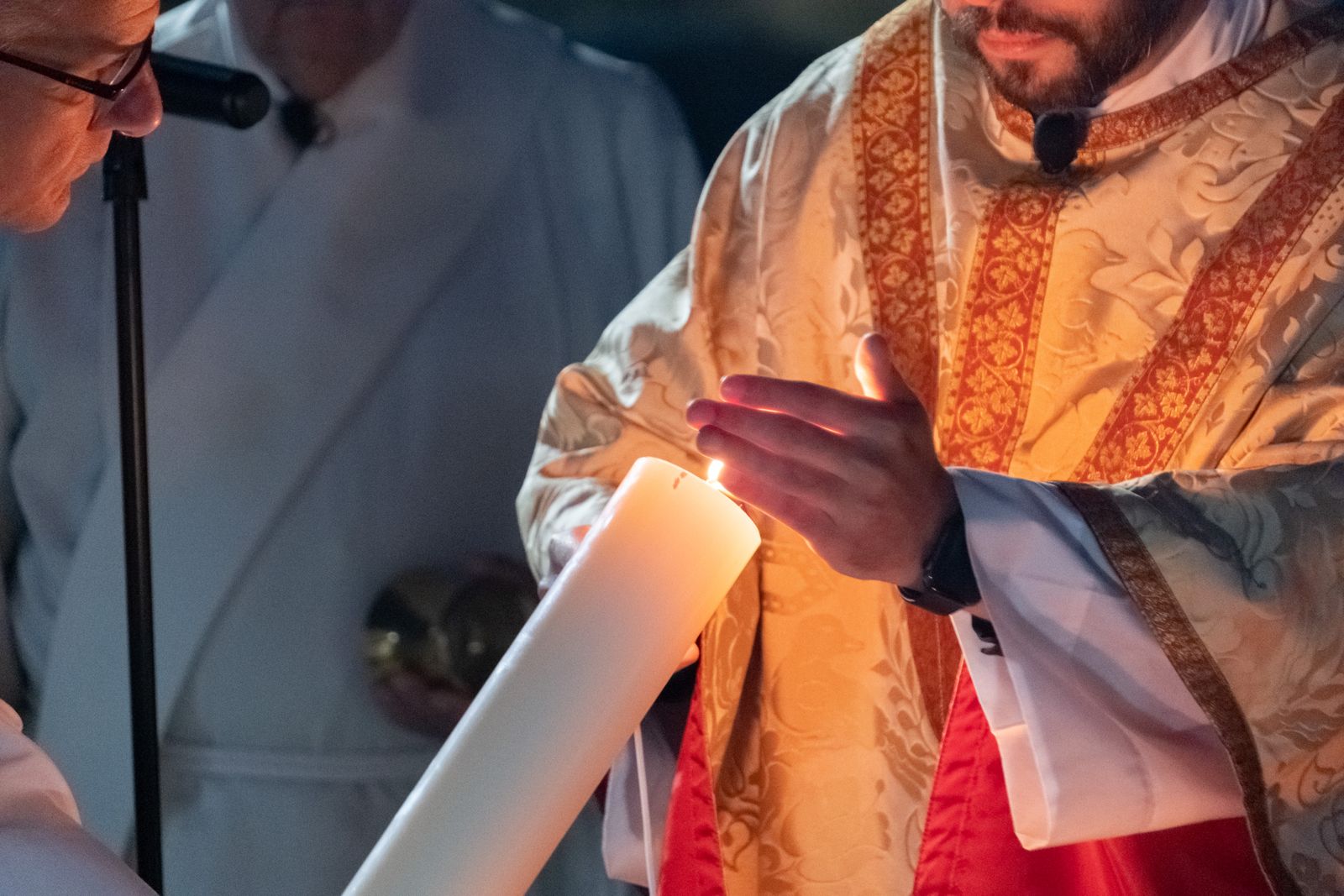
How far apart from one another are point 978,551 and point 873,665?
40 cm

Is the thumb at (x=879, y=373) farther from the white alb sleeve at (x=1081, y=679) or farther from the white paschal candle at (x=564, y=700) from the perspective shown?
the white paschal candle at (x=564, y=700)

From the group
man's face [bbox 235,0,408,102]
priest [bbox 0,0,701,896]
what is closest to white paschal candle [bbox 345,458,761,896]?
priest [bbox 0,0,701,896]

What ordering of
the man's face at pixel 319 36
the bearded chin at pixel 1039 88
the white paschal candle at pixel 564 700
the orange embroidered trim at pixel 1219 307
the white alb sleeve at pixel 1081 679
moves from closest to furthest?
the white paschal candle at pixel 564 700 < the white alb sleeve at pixel 1081 679 < the orange embroidered trim at pixel 1219 307 < the bearded chin at pixel 1039 88 < the man's face at pixel 319 36

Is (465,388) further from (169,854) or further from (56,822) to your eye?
(56,822)

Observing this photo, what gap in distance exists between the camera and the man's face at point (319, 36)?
2318 mm

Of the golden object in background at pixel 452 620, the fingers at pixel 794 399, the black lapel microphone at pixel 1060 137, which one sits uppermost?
the black lapel microphone at pixel 1060 137

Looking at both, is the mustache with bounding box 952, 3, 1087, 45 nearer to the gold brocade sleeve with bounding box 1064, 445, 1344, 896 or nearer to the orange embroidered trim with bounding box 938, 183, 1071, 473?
the orange embroidered trim with bounding box 938, 183, 1071, 473

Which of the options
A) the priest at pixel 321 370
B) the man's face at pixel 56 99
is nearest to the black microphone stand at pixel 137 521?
the priest at pixel 321 370

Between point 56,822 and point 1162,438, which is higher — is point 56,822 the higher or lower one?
the lower one

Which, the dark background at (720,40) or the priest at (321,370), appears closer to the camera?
the dark background at (720,40)

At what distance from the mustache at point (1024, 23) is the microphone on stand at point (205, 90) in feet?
3.21

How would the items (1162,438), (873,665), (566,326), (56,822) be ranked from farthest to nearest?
(566,326)
(873,665)
(1162,438)
(56,822)

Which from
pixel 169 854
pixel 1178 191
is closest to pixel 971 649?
pixel 1178 191

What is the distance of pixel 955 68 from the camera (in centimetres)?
180
